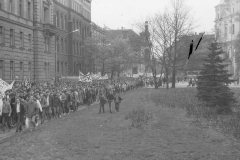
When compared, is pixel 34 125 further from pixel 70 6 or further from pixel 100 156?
pixel 70 6

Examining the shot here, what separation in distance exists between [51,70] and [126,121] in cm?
3250

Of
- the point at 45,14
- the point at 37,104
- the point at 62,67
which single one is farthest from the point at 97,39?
the point at 37,104

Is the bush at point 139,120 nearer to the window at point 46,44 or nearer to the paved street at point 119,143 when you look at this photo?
the paved street at point 119,143

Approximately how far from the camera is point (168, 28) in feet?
208

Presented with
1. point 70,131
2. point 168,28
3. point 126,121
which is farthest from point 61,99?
point 168,28

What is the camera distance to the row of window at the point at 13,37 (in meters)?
40.0

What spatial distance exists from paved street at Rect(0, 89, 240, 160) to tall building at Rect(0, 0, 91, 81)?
21795 millimetres

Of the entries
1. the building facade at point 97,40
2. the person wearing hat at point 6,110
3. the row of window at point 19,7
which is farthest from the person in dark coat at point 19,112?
the building facade at point 97,40

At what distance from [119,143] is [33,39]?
1383 inches

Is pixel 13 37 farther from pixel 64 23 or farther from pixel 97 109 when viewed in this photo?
pixel 64 23

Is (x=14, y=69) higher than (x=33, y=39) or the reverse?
the reverse

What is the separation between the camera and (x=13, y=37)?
140 feet

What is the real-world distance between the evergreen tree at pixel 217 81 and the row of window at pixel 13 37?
20.8 meters

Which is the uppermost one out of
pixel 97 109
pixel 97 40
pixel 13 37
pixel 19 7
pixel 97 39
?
pixel 19 7
